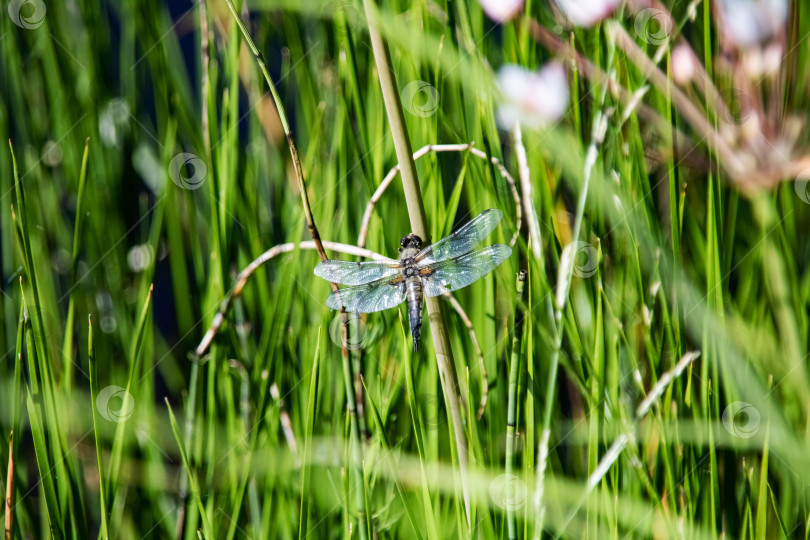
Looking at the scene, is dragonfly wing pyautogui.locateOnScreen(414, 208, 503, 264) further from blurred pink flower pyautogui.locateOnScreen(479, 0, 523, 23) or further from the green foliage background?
blurred pink flower pyautogui.locateOnScreen(479, 0, 523, 23)

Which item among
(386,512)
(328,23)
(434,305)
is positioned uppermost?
(328,23)

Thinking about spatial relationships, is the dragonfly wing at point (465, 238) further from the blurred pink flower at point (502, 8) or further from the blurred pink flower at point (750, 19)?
the blurred pink flower at point (750, 19)

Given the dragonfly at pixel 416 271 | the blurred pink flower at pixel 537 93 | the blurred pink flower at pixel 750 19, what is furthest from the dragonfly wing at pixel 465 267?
the blurred pink flower at pixel 750 19

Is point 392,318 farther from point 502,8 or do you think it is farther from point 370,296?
point 502,8

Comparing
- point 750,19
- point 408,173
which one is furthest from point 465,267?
point 750,19

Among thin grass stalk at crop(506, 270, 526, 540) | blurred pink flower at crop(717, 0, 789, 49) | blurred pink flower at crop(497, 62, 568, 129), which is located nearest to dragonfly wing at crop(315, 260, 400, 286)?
thin grass stalk at crop(506, 270, 526, 540)

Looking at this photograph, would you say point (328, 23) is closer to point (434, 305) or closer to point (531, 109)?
point (531, 109)

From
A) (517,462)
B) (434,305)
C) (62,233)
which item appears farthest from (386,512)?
(62,233)
